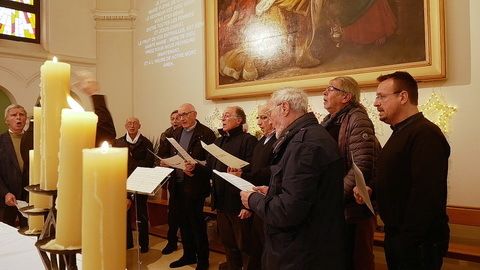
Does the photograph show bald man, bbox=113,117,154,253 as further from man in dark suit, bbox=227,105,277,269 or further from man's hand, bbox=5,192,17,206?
man in dark suit, bbox=227,105,277,269

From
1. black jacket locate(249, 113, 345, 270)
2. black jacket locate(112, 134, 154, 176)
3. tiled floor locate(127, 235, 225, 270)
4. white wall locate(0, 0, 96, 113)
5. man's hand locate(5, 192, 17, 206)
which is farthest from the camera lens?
white wall locate(0, 0, 96, 113)

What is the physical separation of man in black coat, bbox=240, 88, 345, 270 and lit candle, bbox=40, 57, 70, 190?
1.39 metres

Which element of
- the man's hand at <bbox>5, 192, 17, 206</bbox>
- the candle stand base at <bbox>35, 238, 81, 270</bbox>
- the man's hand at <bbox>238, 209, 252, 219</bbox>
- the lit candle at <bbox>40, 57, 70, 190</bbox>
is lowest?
the man's hand at <bbox>238, 209, 252, 219</bbox>

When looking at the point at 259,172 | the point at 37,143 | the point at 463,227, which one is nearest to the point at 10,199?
the point at 259,172

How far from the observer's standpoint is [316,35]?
500 centimetres

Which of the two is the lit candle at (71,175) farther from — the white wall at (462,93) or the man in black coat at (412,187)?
the white wall at (462,93)

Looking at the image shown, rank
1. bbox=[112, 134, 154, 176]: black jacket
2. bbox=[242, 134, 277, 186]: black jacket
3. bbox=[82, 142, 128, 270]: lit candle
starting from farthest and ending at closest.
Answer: bbox=[112, 134, 154, 176]: black jacket
bbox=[242, 134, 277, 186]: black jacket
bbox=[82, 142, 128, 270]: lit candle

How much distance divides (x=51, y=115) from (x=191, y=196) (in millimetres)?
3793

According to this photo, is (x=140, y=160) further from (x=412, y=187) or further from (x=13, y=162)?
(x=412, y=187)

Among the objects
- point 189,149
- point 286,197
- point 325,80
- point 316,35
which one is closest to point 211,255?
point 189,149

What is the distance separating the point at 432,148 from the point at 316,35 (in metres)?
3.24

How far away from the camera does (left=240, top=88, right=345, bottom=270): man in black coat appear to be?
1949mm

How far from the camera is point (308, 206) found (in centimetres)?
195

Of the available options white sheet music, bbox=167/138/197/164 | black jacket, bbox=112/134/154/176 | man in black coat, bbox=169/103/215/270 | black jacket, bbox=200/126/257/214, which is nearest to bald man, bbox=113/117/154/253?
black jacket, bbox=112/134/154/176
